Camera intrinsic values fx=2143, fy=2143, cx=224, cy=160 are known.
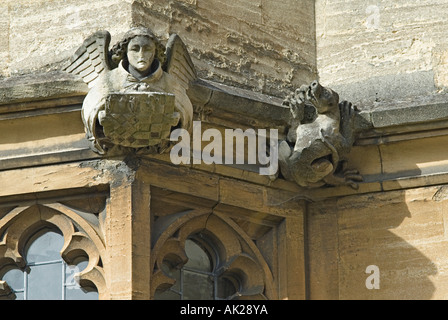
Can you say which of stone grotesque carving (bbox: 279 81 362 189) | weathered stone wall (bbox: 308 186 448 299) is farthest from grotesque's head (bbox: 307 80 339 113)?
weathered stone wall (bbox: 308 186 448 299)

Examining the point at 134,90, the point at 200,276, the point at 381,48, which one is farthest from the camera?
the point at 381,48

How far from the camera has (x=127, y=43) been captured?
12.0m

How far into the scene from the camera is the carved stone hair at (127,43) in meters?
12.0

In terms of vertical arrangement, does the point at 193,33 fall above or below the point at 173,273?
above

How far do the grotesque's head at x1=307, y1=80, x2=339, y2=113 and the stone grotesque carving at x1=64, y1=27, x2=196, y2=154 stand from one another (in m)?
0.80

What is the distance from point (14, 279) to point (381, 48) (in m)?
2.69

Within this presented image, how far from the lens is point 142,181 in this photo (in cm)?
1220

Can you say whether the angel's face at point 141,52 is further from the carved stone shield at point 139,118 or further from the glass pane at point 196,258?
the glass pane at point 196,258

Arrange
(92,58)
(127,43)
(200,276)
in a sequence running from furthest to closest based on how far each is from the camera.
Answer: (200,276)
(92,58)
(127,43)

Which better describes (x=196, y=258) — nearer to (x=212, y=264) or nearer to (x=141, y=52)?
(x=212, y=264)

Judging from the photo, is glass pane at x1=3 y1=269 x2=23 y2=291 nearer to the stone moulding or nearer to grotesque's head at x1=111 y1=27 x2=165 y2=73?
the stone moulding

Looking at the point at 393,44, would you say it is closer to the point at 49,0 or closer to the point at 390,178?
the point at 390,178

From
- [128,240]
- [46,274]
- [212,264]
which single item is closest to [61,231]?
[46,274]
